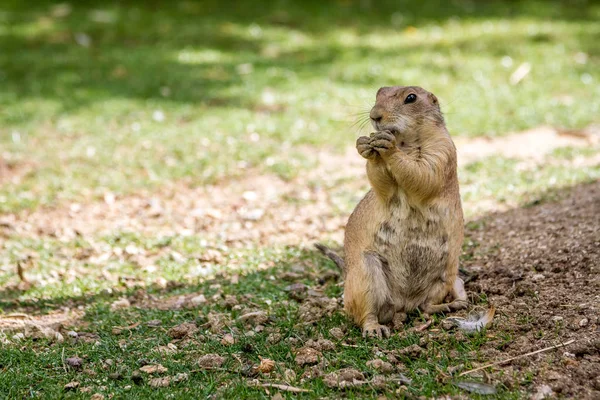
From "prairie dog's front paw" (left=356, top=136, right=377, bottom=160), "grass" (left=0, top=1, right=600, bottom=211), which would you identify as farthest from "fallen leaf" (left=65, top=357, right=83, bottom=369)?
"grass" (left=0, top=1, right=600, bottom=211)

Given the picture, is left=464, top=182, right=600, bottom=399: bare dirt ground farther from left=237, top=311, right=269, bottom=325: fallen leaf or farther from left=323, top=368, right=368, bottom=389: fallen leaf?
left=237, top=311, right=269, bottom=325: fallen leaf

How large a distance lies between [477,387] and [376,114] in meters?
1.53

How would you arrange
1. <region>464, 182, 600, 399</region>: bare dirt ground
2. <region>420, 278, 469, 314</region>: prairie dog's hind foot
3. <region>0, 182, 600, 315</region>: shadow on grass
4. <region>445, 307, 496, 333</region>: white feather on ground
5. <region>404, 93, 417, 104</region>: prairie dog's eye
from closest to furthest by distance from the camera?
<region>464, 182, 600, 399</region>: bare dirt ground < <region>445, 307, 496, 333</region>: white feather on ground < <region>404, 93, 417, 104</region>: prairie dog's eye < <region>420, 278, 469, 314</region>: prairie dog's hind foot < <region>0, 182, 600, 315</region>: shadow on grass

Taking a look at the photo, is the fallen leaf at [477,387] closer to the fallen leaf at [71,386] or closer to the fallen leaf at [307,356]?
the fallen leaf at [307,356]

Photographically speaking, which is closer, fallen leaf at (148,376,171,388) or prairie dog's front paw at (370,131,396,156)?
fallen leaf at (148,376,171,388)

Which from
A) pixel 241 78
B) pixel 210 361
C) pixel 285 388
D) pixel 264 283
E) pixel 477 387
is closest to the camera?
pixel 477 387

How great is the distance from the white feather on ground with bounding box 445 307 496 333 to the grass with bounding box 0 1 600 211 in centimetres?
381

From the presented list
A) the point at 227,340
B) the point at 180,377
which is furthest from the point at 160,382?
the point at 227,340

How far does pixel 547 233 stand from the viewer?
5.66 metres

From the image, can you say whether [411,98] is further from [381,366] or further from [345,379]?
[345,379]

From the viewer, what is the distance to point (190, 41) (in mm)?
13766

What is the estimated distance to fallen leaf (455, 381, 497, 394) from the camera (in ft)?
12.6

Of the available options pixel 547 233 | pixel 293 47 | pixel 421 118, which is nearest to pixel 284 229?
pixel 547 233

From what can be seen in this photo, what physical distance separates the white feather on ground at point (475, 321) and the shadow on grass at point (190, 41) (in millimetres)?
6740
